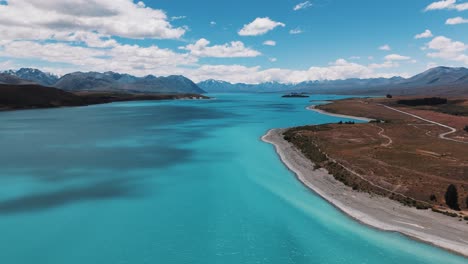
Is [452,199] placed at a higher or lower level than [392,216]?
higher

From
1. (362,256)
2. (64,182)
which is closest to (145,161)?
(64,182)

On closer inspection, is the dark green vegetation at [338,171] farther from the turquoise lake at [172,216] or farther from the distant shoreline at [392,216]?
the turquoise lake at [172,216]

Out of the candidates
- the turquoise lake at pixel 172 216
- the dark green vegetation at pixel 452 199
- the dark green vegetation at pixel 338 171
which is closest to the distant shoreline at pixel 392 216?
the dark green vegetation at pixel 338 171

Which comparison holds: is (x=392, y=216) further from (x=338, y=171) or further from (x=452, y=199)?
(x=338, y=171)

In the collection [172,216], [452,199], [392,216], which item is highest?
[452,199]

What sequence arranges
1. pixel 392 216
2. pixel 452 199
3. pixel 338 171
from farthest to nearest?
pixel 338 171, pixel 452 199, pixel 392 216

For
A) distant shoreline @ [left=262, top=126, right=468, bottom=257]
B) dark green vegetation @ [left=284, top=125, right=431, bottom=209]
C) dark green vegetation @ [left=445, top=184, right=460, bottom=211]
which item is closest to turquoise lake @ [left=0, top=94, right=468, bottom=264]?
distant shoreline @ [left=262, top=126, right=468, bottom=257]

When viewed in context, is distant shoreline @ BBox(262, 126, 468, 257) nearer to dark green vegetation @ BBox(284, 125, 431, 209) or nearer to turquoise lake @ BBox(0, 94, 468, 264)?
dark green vegetation @ BBox(284, 125, 431, 209)

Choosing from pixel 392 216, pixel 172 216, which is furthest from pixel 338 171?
pixel 172 216
